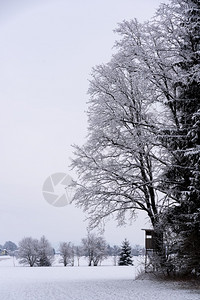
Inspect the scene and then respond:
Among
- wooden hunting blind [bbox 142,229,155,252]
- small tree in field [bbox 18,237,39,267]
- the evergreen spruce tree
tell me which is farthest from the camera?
small tree in field [bbox 18,237,39,267]

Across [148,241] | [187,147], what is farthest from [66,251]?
[187,147]

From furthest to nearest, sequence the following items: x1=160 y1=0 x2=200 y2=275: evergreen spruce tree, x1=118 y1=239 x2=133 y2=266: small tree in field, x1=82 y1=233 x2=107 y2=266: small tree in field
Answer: x1=82 y1=233 x2=107 y2=266: small tree in field, x1=118 y1=239 x2=133 y2=266: small tree in field, x1=160 y1=0 x2=200 y2=275: evergreen spruce tree

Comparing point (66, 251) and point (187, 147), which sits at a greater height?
point (187, 147)

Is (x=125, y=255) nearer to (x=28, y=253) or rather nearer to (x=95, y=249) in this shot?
(x=95, y=249)

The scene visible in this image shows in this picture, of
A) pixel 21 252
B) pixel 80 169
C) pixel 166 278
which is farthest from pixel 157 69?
pixel 21 252

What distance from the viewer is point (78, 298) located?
10344 mm

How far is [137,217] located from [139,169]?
8.49 feet

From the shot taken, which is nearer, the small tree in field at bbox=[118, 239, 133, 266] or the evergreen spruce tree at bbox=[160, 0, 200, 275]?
the evergreen spruce tree at bbox=[160, 0, 200, 275]

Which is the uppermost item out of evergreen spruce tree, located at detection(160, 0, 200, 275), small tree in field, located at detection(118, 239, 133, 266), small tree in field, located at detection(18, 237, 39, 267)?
evergreen spruce tree, located at detection(160, 0, 200, 275)

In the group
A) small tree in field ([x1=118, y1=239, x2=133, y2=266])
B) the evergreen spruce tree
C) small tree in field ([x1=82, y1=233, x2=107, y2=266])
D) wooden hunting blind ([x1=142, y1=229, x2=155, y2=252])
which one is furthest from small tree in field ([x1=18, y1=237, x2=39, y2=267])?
the evergreen spruce tree

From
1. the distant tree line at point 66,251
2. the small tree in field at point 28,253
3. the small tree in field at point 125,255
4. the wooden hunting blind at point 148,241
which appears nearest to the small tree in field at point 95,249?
the distant tree line at point 66,251

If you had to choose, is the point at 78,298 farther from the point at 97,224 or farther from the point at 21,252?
the point at 21,252

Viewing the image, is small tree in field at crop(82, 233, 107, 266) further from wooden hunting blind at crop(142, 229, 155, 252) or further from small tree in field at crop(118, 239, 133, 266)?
wooden hunting blind at crop(142, 229, 155, 252)

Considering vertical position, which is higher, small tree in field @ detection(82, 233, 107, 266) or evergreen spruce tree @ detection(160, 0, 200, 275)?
evergreen spruce tree @ detection(160, 0, 200, 275)
